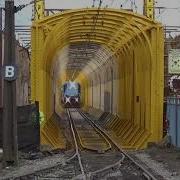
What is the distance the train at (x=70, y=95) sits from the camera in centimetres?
7600

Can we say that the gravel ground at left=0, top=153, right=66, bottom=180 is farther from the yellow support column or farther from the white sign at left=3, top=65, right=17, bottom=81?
the yellow support column

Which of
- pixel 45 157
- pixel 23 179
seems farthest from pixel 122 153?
pixel 23 179

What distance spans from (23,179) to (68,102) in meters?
64.3

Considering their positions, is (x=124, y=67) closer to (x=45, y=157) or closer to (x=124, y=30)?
(x=124, y=30)

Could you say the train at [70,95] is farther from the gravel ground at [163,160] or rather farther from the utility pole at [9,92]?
the utility pole at [9,92]

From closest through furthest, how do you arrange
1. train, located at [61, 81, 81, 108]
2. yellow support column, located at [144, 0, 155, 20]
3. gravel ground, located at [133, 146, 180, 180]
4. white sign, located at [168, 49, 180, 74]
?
gravel ground, located at [133, 146, 180, 180]
white sign, located at [168, 49, 180, 74]
yellow support column, located at [144, 0, 155, 20]
train, located at [61, 81, 81, 108]

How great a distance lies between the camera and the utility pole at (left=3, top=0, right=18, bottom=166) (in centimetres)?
1619

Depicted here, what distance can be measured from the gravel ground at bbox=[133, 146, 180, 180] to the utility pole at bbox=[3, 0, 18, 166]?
4.01 metres

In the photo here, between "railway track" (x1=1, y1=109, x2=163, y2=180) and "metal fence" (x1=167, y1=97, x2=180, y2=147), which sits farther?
"metal fence" (x1=167, y1=97, x2=180, y2=147)

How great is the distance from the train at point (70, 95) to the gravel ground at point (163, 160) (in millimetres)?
54326

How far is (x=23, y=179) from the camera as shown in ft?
44.1

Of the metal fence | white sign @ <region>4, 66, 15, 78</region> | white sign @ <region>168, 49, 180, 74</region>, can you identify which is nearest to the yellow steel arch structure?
the metal fence

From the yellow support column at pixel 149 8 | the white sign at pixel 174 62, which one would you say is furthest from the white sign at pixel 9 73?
the yellow support column at pixel 149 8

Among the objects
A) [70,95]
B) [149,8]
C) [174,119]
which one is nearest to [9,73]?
[174,119]
